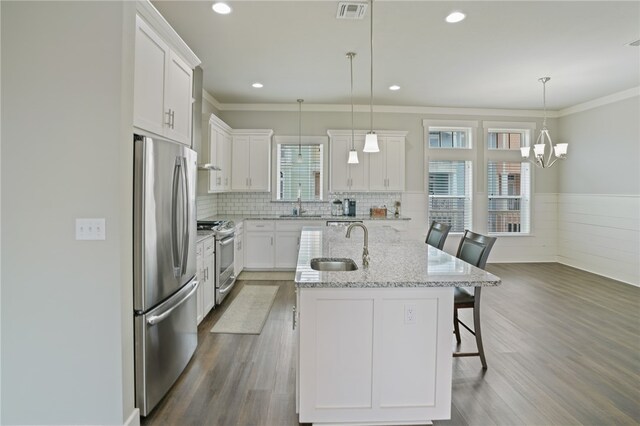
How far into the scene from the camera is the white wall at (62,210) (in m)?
1.82

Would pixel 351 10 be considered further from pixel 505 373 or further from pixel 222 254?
pixel 505 373

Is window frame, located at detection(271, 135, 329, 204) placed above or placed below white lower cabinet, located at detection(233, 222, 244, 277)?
above

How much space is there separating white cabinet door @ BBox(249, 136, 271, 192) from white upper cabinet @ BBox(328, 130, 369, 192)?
3.78ft

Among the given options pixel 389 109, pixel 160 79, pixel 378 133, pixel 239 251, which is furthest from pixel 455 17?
pixel 239 251

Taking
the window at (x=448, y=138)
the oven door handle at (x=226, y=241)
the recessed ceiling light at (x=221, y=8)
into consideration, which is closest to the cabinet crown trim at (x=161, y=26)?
the recessed ceiling light at (x=221, y=8)

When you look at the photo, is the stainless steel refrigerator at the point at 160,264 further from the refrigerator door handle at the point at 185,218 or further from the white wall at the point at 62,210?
the white wall at the point at 62,210

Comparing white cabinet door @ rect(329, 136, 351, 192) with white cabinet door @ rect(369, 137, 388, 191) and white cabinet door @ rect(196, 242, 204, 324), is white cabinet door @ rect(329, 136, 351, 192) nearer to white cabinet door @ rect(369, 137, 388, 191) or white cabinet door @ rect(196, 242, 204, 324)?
white cabinet door @ rect(369, 137, 388, 191)

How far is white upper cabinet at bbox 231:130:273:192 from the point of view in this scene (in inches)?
232

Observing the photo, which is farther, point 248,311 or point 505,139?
point 505,139

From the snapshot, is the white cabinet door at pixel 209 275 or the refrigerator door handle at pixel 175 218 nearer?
the refrigerator door handle at pixel 175 218

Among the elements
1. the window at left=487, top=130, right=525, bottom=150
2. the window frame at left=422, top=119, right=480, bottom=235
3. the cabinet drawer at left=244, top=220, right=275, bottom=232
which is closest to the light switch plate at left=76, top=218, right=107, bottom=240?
the cabinet drawer at left=244, top=220, right=275, bottom=232

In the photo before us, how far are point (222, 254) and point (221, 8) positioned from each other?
255cm

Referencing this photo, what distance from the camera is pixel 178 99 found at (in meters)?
2.67

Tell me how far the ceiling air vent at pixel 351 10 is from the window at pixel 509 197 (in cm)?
465
